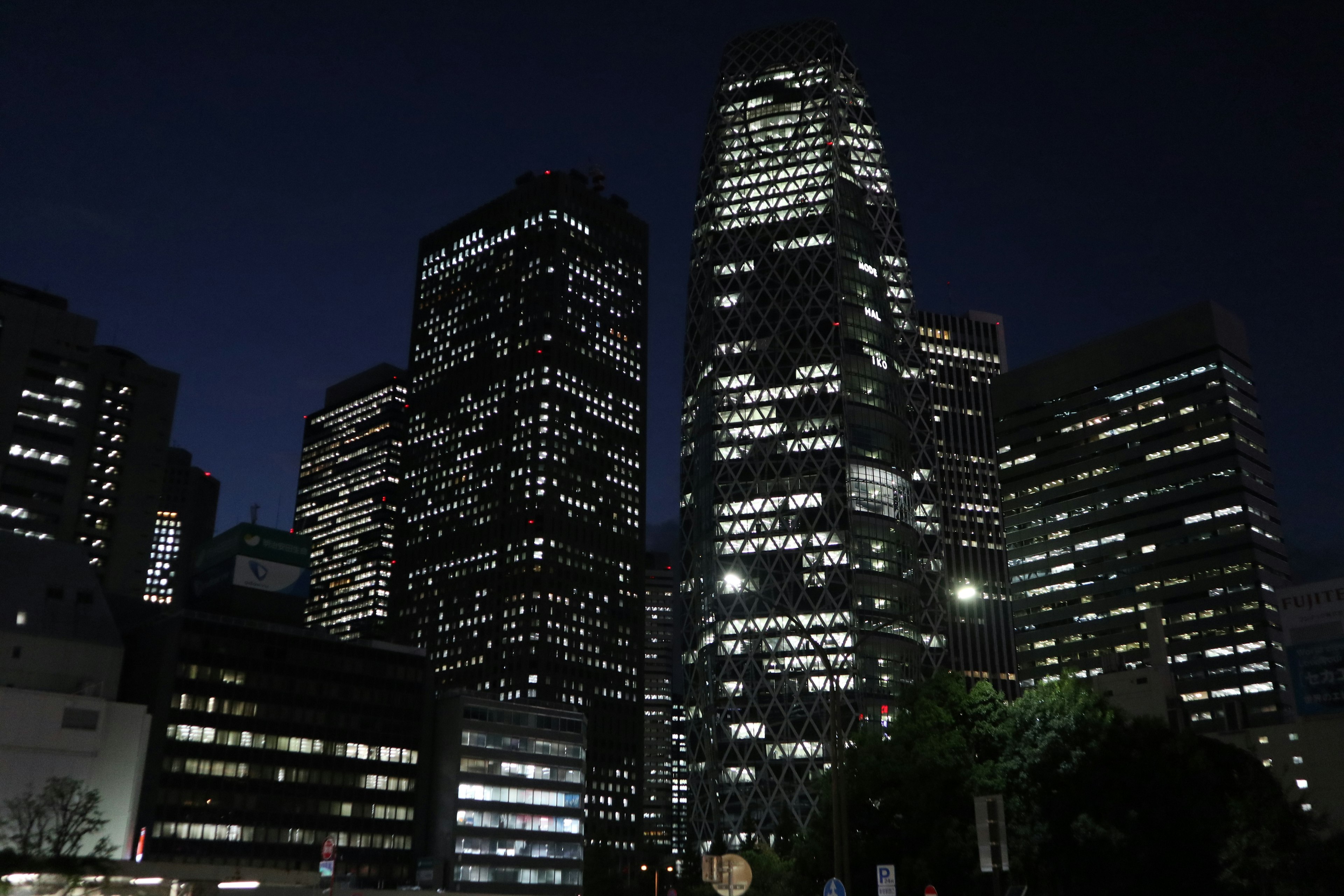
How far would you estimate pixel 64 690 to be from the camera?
431 ft

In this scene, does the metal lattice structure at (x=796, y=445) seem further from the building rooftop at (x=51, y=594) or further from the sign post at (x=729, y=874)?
the sign post at (x=729, y=874)

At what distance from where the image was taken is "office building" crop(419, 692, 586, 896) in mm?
166625

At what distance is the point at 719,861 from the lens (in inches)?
1219

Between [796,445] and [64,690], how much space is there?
9680cm

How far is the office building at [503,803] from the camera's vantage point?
547ft

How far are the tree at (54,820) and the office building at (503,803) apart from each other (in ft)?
192

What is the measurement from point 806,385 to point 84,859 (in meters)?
123

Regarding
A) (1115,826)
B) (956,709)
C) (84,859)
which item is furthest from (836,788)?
(84,859)

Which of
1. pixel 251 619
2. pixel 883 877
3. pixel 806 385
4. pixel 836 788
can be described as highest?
pixel 806 385

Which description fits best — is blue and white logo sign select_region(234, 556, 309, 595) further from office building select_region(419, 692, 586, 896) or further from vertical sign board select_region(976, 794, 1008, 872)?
vertical sign board select_region(976, 794, 1008, 872)

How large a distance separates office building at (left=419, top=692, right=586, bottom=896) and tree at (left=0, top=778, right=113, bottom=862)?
58652 millimetres

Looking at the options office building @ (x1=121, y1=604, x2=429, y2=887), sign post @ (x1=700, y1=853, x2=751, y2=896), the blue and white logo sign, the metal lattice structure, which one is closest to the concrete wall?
office building @ (x1=121, y1=604, x2=429, y2=887)

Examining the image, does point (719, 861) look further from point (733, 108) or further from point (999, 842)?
point (733, 108)

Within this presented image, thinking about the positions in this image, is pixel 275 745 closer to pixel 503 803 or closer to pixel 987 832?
pixel 503 803
